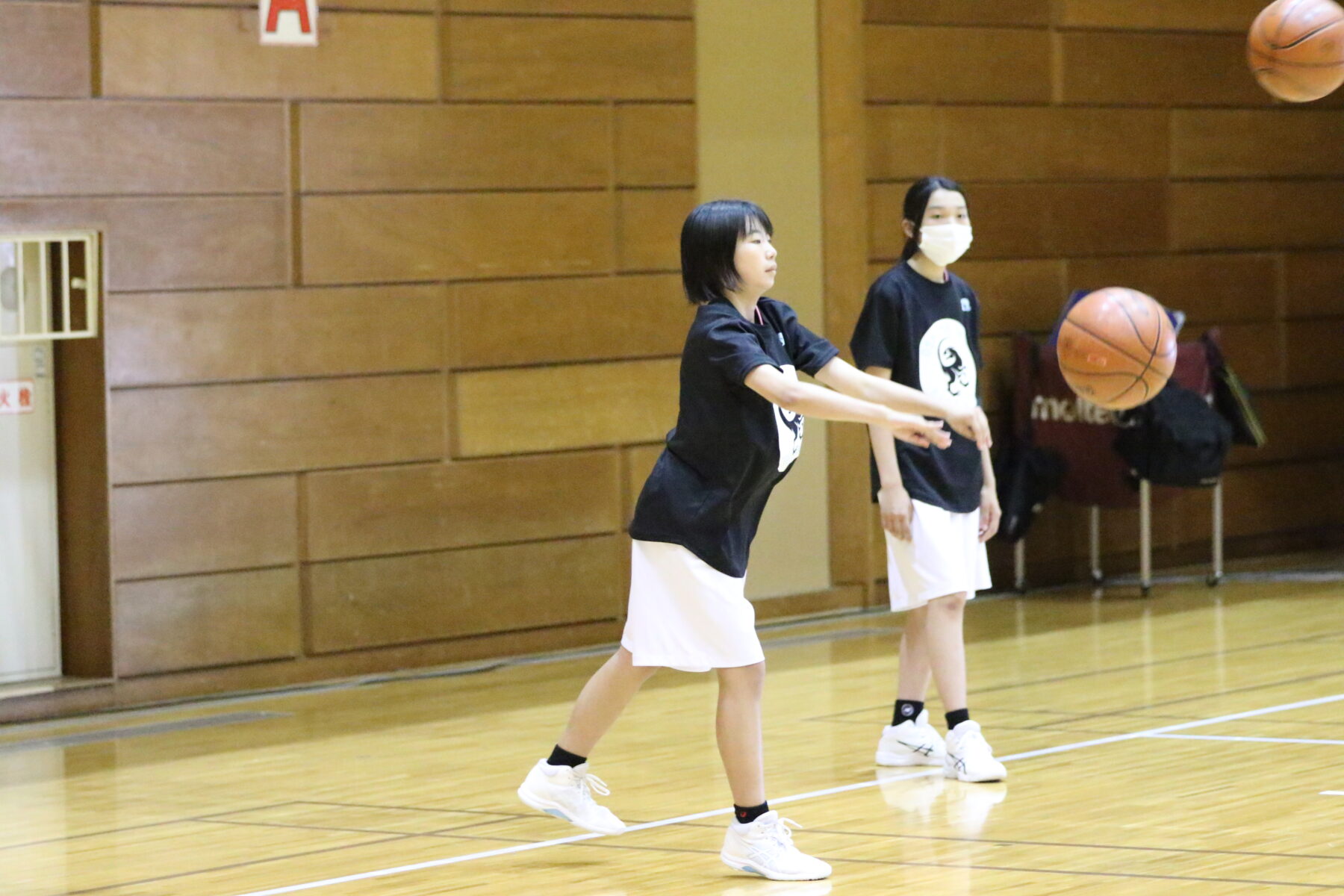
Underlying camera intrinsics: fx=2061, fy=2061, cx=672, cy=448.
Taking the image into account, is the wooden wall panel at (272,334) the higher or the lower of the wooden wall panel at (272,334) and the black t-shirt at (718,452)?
the higher

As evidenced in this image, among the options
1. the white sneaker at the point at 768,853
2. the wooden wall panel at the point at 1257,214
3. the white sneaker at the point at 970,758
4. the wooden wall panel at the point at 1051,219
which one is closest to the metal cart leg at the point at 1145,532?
the wooden wall panel at the point at 1051,219

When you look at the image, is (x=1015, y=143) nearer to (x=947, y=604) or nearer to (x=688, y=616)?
(x=947, y=604)

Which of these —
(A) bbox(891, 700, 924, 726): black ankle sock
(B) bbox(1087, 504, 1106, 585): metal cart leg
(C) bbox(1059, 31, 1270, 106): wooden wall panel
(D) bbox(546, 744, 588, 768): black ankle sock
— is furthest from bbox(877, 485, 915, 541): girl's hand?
(C) bbox(1059, 31, 1270, 106): wooden wall panel

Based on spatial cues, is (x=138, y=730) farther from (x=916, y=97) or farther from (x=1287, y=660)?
(x=916, y=97)

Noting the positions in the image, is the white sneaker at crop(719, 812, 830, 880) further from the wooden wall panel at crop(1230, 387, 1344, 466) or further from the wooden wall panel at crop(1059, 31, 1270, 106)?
the wooden wall panel at crop(1230, 387, 1344, 466)

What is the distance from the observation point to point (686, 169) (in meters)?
8.09

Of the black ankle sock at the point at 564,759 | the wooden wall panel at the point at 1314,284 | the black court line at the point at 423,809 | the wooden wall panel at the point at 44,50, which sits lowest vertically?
the black court line at the point at 423,809

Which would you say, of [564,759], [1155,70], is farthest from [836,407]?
[1155,70]

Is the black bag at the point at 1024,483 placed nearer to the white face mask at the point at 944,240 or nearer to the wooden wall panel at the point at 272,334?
the wooden wall panel at the point at 272,334

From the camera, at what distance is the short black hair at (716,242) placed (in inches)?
167

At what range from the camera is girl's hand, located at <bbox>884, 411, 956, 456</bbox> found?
12.2 ft

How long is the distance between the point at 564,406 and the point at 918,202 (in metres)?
2.72

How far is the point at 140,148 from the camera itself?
6.80 meters

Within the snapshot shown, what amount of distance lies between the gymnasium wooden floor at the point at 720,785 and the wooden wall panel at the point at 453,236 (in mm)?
1464
